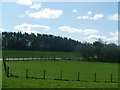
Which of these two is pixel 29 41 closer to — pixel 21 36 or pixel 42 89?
pixel 21 36

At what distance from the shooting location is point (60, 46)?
545 feet

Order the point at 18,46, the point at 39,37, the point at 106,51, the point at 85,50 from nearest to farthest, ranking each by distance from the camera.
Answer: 1. the point at 106,51
2. the point at 85,50
3. the point at 18,46
4. the point at 39,37

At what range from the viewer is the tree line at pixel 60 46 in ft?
394

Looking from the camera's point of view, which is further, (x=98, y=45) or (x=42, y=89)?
(x=98, y=45)

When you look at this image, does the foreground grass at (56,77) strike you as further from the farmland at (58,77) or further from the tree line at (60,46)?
the tree line at (60,46)

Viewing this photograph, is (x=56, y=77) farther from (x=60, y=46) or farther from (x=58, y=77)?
(x=60, y=46)

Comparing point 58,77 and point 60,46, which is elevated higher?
point 60,46

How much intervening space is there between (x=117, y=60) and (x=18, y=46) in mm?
53762

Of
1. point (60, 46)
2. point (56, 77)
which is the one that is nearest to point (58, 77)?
point (56, 77)

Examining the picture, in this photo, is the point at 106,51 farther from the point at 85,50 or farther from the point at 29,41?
the point at 29,41

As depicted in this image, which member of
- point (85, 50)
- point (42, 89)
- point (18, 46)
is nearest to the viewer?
point (42, 89)

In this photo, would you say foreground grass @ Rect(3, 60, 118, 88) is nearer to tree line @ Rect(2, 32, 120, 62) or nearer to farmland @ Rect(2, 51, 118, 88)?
farmland @ Rect(2, 51, 118, 88)

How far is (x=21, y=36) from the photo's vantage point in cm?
16925

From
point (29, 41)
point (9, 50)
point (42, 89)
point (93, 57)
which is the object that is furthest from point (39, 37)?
point (42, 89)
